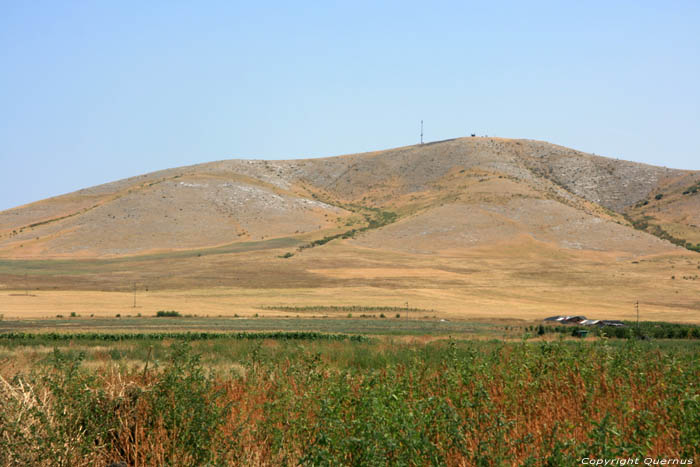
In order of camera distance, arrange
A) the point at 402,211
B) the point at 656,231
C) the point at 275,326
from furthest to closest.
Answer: the point at 402,211 < the point at 656,231 < the point at 275,326

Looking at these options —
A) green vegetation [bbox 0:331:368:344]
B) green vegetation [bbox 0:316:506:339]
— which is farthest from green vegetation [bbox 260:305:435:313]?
green vegetation [bbox 0:331:368:344]

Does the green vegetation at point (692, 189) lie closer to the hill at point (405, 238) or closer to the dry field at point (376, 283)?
the hill at point (405, 238)

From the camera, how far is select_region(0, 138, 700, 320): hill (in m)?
91.0

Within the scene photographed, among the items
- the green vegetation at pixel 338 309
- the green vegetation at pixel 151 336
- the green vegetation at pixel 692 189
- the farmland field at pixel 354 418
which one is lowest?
the green vegetation at pixel 338 309

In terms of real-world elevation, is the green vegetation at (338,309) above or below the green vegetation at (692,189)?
below

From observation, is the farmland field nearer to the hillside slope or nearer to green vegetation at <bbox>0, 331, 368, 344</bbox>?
green vegetation at <bbox>0, 331, 368, 344</bbox>

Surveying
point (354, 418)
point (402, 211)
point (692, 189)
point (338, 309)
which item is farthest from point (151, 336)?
point (692, 189)

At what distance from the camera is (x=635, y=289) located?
8962 cm

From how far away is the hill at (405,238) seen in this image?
3583 inches

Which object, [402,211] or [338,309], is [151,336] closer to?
[338,309]

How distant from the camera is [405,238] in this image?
12925 cm

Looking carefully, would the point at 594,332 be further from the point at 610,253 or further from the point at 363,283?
the point at 610,253

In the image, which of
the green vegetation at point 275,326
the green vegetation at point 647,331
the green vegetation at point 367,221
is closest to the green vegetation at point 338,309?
the green vegetation at point 275,326

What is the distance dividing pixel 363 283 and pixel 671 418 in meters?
81.9
